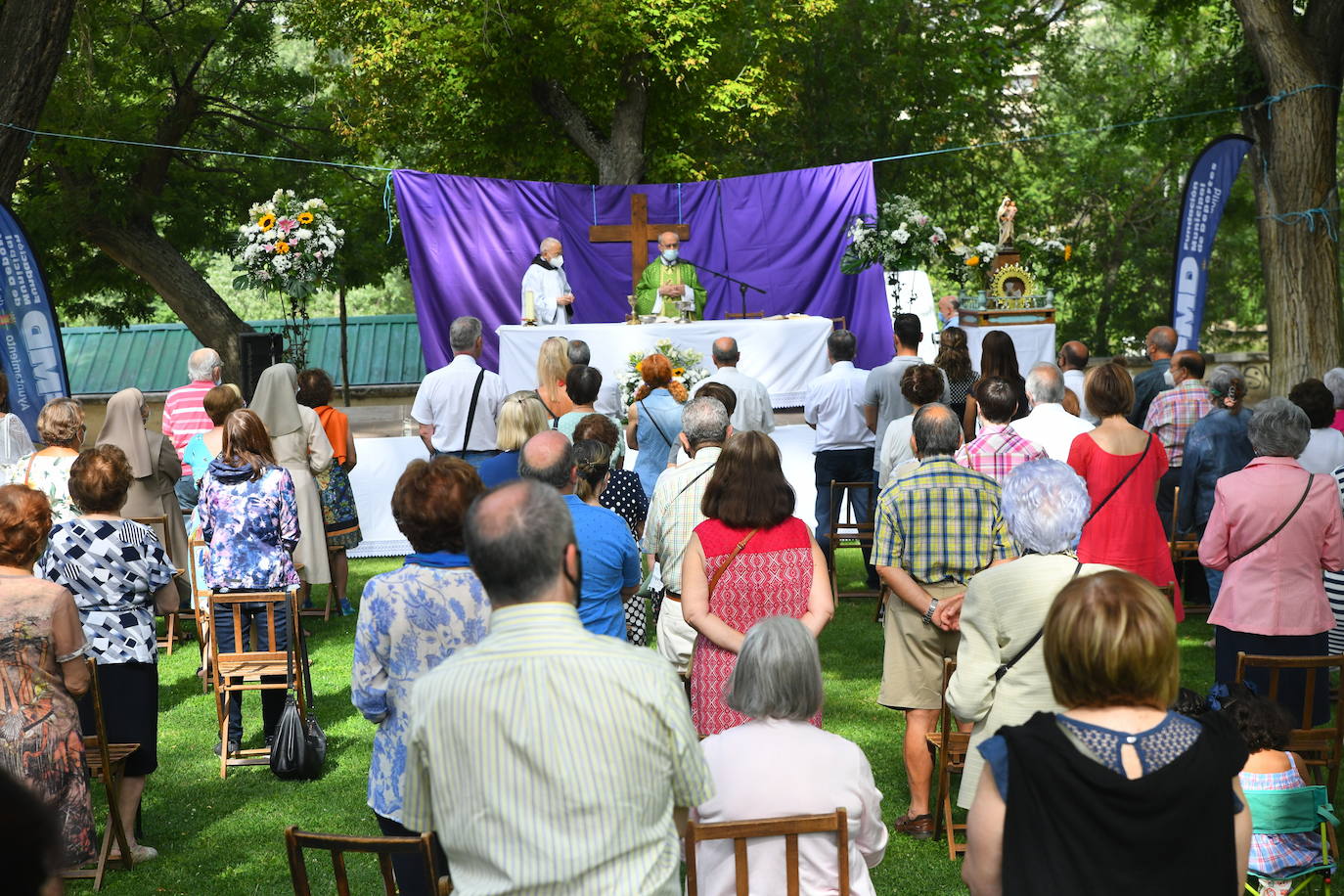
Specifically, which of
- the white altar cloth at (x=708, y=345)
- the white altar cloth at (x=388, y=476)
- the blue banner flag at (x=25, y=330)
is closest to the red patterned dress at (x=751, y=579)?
the white altar cloth at (x=388, y=476)

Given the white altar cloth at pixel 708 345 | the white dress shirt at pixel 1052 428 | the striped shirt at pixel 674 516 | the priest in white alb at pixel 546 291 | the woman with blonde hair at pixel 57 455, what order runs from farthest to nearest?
the priest in white alb at pixel 546 291 → the white altar cloth at pixel 708 345 → the woman with blonde hair at pixel 57 455 → the white dress shirt at pixel 1052 428 → the striped shirt at pixel 674 516

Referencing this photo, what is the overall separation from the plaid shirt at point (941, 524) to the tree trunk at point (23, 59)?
7.88m

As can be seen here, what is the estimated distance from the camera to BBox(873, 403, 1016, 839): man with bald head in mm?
4703

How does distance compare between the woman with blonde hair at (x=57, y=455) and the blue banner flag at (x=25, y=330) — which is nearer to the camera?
the woman with blonde hair at (x=57, y=455)

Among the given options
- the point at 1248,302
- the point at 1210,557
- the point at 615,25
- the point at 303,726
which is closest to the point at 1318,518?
the point at 1210,557

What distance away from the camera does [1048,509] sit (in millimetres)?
3596

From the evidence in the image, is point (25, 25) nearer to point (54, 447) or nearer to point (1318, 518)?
point (54, 447)

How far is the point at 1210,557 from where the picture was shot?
5.12m

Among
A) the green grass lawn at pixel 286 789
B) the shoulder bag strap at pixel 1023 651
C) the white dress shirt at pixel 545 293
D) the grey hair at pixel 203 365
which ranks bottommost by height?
the green grass lawn at pixel 286 789

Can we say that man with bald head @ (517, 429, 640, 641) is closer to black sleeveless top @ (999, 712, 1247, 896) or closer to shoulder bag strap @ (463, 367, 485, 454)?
black sleeveless top @ (999, 712, 1247, 896)

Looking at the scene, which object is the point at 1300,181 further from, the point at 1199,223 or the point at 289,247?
the point at 289,247

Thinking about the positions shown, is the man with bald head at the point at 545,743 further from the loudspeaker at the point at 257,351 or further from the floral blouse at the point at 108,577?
the loudspeaker at the point at 257,351

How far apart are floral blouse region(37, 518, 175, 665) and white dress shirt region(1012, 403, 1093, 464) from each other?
12.4 ft

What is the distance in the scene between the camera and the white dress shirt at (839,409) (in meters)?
8.75
